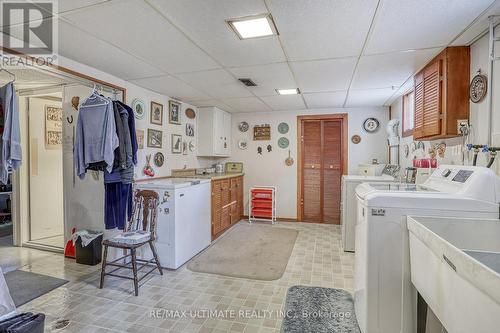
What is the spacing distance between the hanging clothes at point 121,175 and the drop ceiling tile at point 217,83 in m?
0.81

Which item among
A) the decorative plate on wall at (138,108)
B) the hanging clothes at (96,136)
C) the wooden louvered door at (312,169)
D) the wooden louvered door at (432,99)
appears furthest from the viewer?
the wooden louvered door at (312,169)

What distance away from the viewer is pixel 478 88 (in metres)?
1.99

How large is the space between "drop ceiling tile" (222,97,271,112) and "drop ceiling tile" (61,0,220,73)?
1.58 metres

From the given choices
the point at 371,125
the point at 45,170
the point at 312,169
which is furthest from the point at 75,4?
the point at 371,125

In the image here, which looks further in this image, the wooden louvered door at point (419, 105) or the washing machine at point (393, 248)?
the wooden louvered door at point (419, 105)

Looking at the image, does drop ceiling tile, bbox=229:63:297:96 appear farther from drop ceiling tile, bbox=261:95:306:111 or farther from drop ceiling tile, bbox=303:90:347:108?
drop ceiling tile, bbox=303:90:347:108

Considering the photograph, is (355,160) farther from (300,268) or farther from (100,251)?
(100,251)

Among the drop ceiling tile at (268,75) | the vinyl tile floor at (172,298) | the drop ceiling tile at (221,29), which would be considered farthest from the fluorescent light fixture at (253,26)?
the vinyl tile floor at (172,298)

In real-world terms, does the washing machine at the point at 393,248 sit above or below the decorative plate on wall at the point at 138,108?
below

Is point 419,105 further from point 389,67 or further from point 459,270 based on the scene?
point 459,270

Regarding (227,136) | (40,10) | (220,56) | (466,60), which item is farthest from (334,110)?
(40,10)

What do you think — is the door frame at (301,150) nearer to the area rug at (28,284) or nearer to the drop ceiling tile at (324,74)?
the drop ceiling tile at (324,74)

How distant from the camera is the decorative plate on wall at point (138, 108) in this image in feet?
10.7

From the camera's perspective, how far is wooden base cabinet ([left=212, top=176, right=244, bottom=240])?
3916mm
